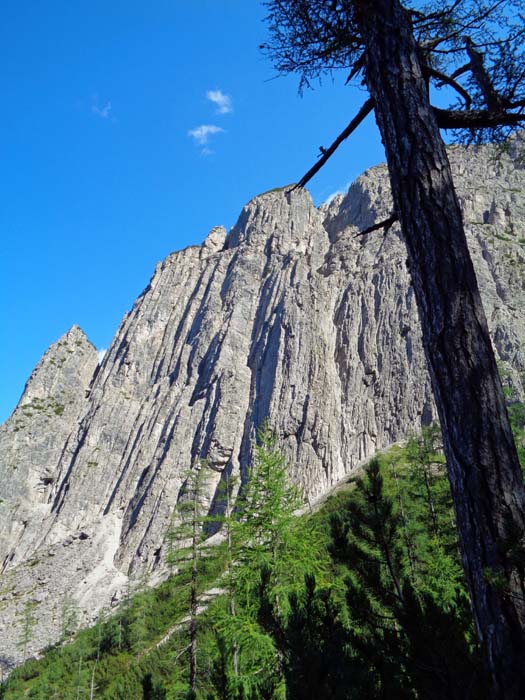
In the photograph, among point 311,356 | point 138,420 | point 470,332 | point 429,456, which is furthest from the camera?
point 138,420

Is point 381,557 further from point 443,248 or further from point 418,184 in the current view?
point 418,184

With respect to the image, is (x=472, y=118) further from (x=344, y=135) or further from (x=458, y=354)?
(x=458, y=354)

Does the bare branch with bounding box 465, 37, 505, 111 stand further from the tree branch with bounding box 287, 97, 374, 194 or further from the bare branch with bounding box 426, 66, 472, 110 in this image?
the tree branch with bounding box 287, 97, 374, 194

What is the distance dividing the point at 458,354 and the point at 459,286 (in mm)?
441

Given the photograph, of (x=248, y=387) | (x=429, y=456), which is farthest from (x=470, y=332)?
(x=248, y=387)

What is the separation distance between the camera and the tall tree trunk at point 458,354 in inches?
77.5

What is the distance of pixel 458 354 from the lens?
2449 mm

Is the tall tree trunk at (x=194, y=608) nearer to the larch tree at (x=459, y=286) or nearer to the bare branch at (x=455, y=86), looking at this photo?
the larch tree at (x=459, y=286)

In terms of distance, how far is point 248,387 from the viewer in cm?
5866

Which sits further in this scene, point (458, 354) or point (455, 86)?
point (455, 86)

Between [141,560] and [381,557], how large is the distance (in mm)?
51021

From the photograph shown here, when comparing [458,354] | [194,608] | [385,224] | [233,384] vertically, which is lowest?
[194,608]

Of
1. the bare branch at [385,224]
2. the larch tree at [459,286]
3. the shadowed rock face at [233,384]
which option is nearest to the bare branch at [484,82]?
the larch tree at [459,286]

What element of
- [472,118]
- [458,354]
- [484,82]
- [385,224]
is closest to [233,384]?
[385,224]
